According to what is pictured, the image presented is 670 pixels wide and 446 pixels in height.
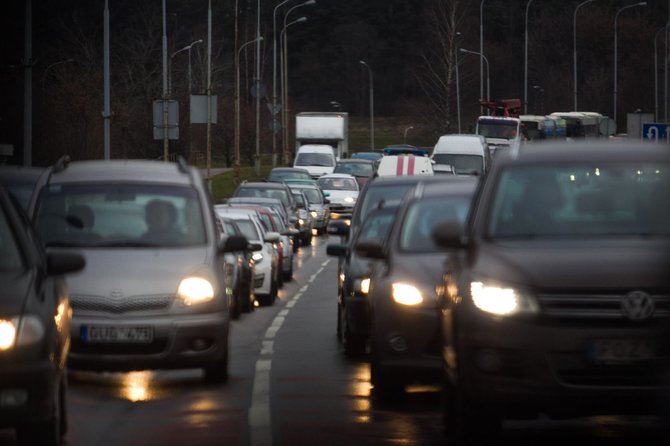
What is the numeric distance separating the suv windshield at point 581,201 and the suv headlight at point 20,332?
107 inches

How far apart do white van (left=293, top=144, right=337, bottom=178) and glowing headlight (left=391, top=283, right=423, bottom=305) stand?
199ft

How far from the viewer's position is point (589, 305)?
9414 millimetres

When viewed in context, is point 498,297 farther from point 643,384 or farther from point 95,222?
point 95,222

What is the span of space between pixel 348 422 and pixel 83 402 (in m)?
2.37

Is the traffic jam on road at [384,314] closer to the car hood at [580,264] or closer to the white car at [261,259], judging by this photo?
the car hood at [580,264]

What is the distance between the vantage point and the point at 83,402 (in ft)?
43.9

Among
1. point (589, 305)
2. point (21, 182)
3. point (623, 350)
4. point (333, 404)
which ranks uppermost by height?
point (21, 182)

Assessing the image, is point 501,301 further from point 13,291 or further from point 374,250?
point 374,250

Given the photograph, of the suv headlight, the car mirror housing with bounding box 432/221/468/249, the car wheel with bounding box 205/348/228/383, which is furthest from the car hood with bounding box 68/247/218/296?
the suv headlight

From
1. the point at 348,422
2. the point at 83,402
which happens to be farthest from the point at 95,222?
the point at 348,422

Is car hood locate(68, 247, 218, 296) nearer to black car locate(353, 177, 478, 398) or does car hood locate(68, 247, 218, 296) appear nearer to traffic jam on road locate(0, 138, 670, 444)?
traffic jam on road locate(0, 138, 670, 444)

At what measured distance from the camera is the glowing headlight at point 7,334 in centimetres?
903

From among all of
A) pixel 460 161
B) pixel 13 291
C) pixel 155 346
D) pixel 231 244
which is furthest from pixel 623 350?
pixel 460 161

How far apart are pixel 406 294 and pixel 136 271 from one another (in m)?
2.18
